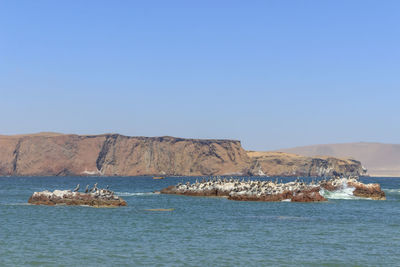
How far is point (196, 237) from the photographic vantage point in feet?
123

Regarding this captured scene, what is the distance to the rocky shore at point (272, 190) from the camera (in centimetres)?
7156

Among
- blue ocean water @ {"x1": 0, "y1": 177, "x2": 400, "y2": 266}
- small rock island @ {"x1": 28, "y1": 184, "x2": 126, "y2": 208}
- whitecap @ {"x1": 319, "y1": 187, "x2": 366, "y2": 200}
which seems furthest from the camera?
whitecap @ {"x1": 319, "y1": 187, "x2": 366, "y2": 200}

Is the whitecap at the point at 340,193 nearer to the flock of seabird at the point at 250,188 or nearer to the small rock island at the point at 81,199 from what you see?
the flock of seabird at the point at 250,188

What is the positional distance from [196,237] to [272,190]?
124 feet

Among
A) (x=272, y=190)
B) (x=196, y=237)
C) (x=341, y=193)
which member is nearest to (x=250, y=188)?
(x=272, y=190)

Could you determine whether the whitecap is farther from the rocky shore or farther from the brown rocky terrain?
the brown rocky terrain

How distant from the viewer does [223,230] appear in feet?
134

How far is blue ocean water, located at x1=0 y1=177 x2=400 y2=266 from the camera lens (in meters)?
29.3

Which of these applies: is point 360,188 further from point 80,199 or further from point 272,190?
point 80,199

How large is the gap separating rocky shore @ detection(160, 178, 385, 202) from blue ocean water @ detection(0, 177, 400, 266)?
14332 millimetres

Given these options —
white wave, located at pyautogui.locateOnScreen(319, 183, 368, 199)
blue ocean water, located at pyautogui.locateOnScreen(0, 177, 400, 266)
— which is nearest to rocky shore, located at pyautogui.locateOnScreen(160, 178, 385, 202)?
white wave, located at pyautogui.locateOnScreen(319, 183, 368, 199)

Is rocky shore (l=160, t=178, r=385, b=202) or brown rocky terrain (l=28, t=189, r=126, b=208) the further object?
rocky shore (l=160, t=178, r=385, b=202)

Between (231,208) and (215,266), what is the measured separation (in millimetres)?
33500

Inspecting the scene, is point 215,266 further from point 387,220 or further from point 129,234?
point 387,220
